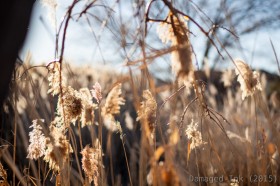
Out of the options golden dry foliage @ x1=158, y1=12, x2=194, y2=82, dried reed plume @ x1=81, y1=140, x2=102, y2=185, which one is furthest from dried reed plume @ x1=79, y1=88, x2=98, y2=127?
A: golden dry foliage @ x1=158, y1=12, x2=194, y2=82

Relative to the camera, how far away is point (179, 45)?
81cm

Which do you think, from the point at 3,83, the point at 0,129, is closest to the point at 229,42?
the point at 0,129

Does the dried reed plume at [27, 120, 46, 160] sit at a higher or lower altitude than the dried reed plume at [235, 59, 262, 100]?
lower

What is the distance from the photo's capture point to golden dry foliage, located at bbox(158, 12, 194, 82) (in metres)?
0.78

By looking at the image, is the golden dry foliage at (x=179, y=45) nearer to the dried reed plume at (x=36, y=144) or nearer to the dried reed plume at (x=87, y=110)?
the dried reed plume at (x=87, y=110)

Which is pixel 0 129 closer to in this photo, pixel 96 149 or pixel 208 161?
pixel 96 149

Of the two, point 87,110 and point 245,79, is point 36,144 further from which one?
point 245,79

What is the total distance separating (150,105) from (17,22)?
1.52ft

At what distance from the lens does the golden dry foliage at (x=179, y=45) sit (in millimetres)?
781

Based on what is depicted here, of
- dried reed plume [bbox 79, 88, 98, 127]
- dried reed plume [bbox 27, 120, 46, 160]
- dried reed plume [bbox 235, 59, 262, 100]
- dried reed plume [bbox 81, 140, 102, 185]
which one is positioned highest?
dried reed plume [bbox 235, 59, 262, 100]

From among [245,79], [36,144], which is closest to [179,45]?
[245,79]

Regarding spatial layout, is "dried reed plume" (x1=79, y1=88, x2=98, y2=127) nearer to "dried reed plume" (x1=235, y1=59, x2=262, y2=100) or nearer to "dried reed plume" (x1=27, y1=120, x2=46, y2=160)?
"dried reed plume" (x1=27, y1=120, x2=46, y2=160)

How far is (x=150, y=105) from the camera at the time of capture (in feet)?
3.49

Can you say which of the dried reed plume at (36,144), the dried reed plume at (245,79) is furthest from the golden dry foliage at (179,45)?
the dried reed plume at (36,144)
